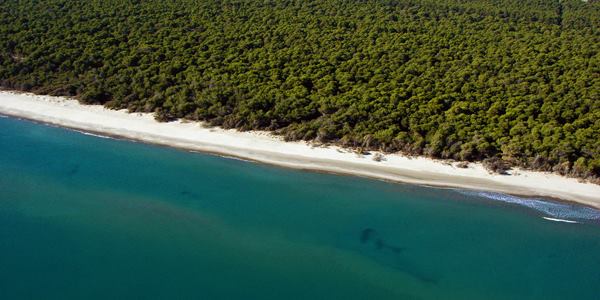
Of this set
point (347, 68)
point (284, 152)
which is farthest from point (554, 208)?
point (347, 68)

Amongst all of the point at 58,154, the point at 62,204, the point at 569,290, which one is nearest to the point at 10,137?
the point at 58,154

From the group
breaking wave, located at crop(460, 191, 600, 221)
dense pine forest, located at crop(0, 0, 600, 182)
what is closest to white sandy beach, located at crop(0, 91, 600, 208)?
breaking wave, located at crop(460, 191, 600, 221)

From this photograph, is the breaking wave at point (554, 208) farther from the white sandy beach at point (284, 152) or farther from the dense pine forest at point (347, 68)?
the dense pine forest at point (347, 68)

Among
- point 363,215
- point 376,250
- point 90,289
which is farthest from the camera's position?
point 363,215

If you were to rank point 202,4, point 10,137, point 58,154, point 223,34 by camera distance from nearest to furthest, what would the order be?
point 58,154, point 10,137, point 223,34, point 202,4

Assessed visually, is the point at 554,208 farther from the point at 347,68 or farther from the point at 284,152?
the point at 347,68

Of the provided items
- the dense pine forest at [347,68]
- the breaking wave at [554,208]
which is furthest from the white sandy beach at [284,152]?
the dense pine forest at [347,68]

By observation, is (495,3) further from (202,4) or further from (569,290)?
(569,290)

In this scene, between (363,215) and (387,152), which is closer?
(363,215)
